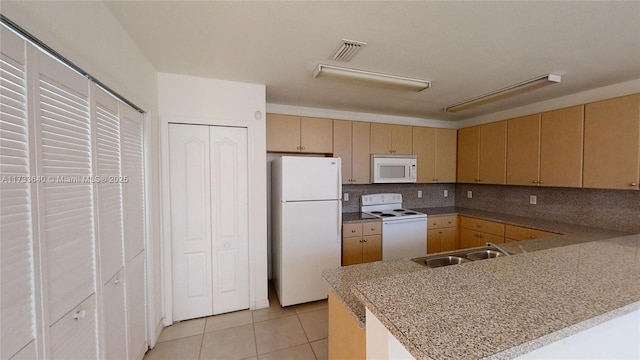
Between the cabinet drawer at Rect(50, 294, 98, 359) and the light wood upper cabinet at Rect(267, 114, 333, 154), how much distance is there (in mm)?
2078

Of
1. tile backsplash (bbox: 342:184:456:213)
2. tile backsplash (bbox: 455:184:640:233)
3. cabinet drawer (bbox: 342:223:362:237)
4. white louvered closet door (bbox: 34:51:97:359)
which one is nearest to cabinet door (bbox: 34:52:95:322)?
white louvered closet door (bbox: 34:51:97:359)

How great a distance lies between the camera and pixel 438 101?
2.98 meters

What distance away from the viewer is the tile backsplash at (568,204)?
A: 2408 mm

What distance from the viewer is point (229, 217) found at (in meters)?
2.42

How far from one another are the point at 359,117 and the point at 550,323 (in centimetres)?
317

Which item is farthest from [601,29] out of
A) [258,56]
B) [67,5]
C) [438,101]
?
[67,5]

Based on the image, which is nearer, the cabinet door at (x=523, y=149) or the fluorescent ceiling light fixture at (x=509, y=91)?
the fluorescent ceiling light fixture at (x=509, y=91)

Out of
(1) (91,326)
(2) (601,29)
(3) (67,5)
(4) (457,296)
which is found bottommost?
(1) (91,326)

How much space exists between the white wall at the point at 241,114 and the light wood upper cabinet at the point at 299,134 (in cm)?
42

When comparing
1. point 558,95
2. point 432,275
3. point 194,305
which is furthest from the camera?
point 558,95

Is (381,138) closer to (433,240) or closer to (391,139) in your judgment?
(391,139)

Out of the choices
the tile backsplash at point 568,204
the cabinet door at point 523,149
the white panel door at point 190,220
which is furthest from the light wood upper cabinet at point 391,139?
the white panel door at point 190,220

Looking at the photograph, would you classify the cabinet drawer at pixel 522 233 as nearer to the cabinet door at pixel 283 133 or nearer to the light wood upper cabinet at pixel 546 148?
the light wood upper cabinet at pixel 546 148

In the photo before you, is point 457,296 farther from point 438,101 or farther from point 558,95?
point 558,95
